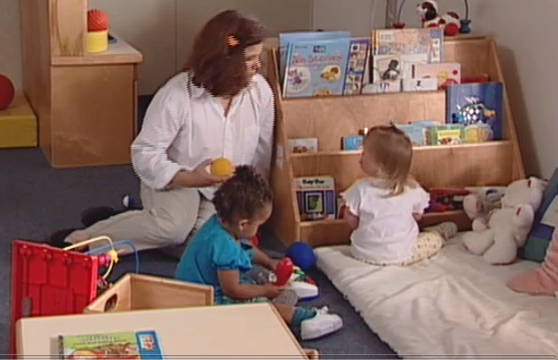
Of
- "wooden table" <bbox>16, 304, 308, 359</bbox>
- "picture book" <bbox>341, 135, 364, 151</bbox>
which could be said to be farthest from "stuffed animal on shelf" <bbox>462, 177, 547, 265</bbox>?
"wooden table" <bbox>16, 304, 308, 359</bbox>

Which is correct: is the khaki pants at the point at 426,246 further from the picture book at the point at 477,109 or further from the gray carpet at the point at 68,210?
the picture book at the point at 477,109

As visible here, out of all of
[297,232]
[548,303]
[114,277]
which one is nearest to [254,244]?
[297,232]

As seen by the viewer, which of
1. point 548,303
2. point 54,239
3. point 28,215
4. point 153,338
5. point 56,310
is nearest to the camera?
point 153,338

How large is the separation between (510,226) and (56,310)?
1.26 meters

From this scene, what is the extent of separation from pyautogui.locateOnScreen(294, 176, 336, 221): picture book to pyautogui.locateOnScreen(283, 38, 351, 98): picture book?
0.25 metres

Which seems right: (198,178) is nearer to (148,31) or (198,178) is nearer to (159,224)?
(159,224)

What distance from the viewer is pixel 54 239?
275 cm

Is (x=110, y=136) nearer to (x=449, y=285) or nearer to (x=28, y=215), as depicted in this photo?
(x=28, y=215)

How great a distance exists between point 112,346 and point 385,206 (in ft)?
4.28

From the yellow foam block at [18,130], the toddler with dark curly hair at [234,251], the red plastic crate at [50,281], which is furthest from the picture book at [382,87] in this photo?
the yellow foam block at [18,130]

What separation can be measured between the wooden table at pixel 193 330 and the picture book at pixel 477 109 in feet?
5.13

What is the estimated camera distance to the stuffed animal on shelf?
2.62 meters

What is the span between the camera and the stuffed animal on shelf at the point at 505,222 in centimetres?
262

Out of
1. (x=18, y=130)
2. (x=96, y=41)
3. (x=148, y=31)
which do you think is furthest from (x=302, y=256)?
(x=148, y=31)
